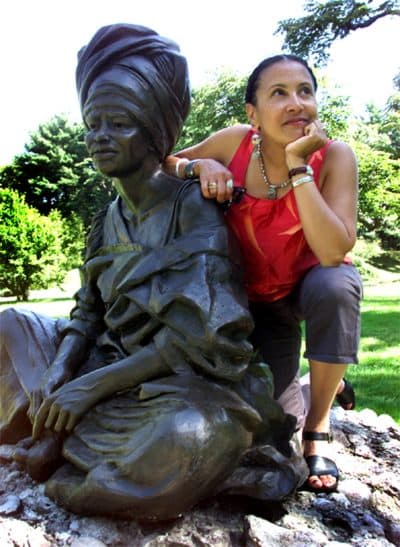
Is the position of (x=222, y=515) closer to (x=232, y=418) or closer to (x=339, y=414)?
(x=232, y=418)

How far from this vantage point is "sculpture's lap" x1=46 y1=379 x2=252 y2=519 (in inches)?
72.1

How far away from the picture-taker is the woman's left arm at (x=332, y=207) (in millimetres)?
2148

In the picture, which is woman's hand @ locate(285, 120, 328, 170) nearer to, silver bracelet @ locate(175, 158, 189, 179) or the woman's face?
the woman's face

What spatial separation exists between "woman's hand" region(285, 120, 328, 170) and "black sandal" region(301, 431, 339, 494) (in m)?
1.14

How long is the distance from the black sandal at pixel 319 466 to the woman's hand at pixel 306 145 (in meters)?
1.14

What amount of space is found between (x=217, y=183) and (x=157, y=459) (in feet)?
3.42

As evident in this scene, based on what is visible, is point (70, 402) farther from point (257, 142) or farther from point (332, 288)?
point (257, 142)

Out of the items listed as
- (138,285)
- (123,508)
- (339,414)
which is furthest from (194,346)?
(339,414)

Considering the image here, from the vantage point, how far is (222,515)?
6.73ft

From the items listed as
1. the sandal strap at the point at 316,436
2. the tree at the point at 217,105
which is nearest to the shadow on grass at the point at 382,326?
the sandal strap at the point at 316,436

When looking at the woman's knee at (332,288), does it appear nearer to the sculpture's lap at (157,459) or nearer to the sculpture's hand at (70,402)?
the sculpture's lap at (157,459)

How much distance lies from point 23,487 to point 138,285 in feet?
3.02

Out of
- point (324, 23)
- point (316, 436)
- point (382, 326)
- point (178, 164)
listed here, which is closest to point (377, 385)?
point (316, 436)

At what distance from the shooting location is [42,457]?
7.20 feet
